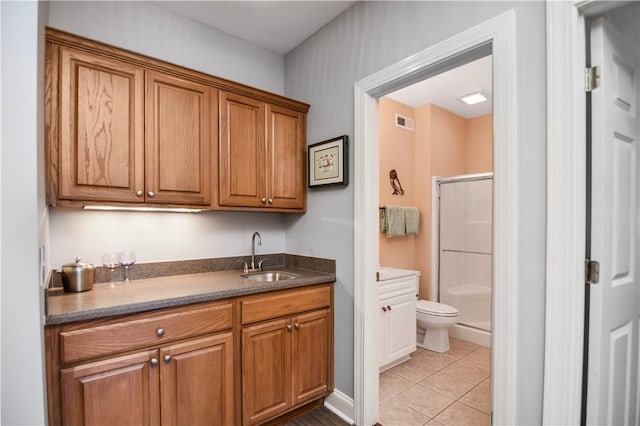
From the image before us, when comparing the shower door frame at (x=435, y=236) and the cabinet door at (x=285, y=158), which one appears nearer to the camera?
the cabinet door at (x=285, y=158)

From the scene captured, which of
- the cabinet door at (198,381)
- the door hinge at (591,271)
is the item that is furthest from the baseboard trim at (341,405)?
the door hinge at (591,271)

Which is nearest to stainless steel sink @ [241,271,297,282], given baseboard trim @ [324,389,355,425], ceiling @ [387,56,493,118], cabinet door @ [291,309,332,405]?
cabinet door @ [291,309,332,405]

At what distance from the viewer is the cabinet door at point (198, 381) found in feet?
5.12

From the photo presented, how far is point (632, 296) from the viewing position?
4.75ft

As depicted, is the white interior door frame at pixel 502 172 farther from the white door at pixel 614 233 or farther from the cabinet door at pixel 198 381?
the cabinet door at pixel 198 381

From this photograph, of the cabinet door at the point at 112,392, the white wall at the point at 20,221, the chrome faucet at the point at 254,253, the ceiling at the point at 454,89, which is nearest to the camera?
the white wall at the point at 20,221

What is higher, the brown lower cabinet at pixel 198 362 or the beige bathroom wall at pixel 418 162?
the beige bathroom wall at pixel 418 162

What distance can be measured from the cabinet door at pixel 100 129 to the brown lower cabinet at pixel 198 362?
722 millimetres

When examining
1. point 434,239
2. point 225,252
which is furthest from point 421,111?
point 225,252

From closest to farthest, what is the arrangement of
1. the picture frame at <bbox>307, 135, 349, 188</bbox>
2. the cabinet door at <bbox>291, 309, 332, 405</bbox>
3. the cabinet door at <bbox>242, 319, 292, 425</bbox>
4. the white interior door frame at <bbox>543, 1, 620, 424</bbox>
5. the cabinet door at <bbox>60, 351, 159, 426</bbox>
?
1. the white interior door frame at <bbox>543, 1, 620, 424</bbox>
2. the cabinet door at <bbox>60, 351, 159, 426</bbox>
3. the cabinet door at <bbox>242, 319, 292, 425</bbox>
4. the cabinet door at <bbox>291, 309, 332, 405</bbox>
5. the picture frame at <bbox>307, 135, 349, 188</bbox>

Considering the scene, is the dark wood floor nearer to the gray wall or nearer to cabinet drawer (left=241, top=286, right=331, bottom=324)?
the gray wall

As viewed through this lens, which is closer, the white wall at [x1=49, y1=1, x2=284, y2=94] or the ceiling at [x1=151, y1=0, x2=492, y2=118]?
the white wall at [x1=49, y1=1, x2=284, y2=94]

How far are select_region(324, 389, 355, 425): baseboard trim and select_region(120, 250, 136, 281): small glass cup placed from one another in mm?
1623

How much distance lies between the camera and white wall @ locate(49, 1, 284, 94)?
1.90 m
